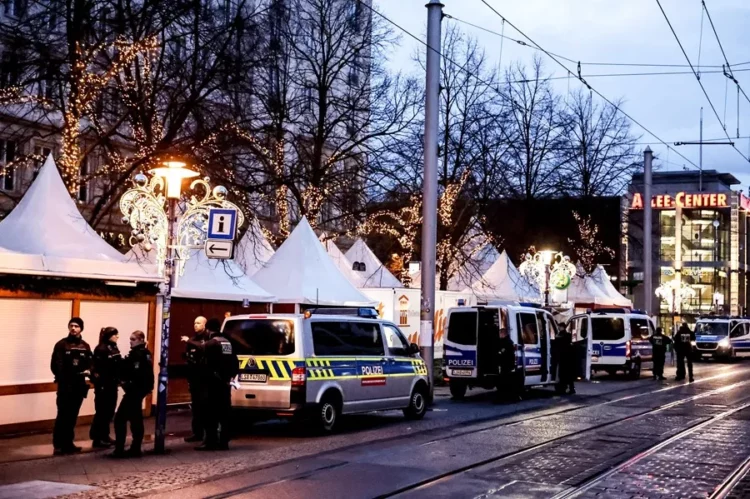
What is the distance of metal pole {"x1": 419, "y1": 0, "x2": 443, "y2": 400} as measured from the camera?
21.3 m

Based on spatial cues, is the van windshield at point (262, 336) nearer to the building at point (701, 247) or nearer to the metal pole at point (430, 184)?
the metal pole at point (430, 184)

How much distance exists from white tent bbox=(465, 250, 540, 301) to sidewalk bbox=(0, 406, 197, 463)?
844 inches

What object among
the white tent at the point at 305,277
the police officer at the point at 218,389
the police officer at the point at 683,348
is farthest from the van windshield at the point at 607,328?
the police officer at the point at 218,389

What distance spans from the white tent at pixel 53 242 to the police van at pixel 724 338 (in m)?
40.0

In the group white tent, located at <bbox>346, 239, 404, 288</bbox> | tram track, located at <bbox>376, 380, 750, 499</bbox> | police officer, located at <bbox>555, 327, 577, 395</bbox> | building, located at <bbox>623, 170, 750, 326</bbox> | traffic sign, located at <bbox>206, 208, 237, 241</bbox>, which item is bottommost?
tram track, located at <bbox>376, 380, 750, 499</bbox>

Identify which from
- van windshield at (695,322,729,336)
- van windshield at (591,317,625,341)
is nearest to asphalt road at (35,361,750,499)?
van windshield at (591,317,625,341)

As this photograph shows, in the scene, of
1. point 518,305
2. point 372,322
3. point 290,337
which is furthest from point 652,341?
point 290,337

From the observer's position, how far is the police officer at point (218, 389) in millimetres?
13594

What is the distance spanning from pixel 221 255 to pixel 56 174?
3.97 m

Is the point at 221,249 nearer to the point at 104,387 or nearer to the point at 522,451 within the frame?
the point at 104,387

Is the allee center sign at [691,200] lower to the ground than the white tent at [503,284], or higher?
higher

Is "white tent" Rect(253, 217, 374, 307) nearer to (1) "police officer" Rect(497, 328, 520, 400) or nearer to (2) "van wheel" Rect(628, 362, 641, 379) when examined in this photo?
(1) "police officer" Rect(497, 328, 520, 400)

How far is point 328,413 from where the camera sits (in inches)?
623

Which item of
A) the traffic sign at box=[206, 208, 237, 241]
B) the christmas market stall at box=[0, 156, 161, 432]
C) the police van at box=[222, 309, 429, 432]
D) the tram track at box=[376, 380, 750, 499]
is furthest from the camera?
the police van at box=[222, 309, 429, 432]
